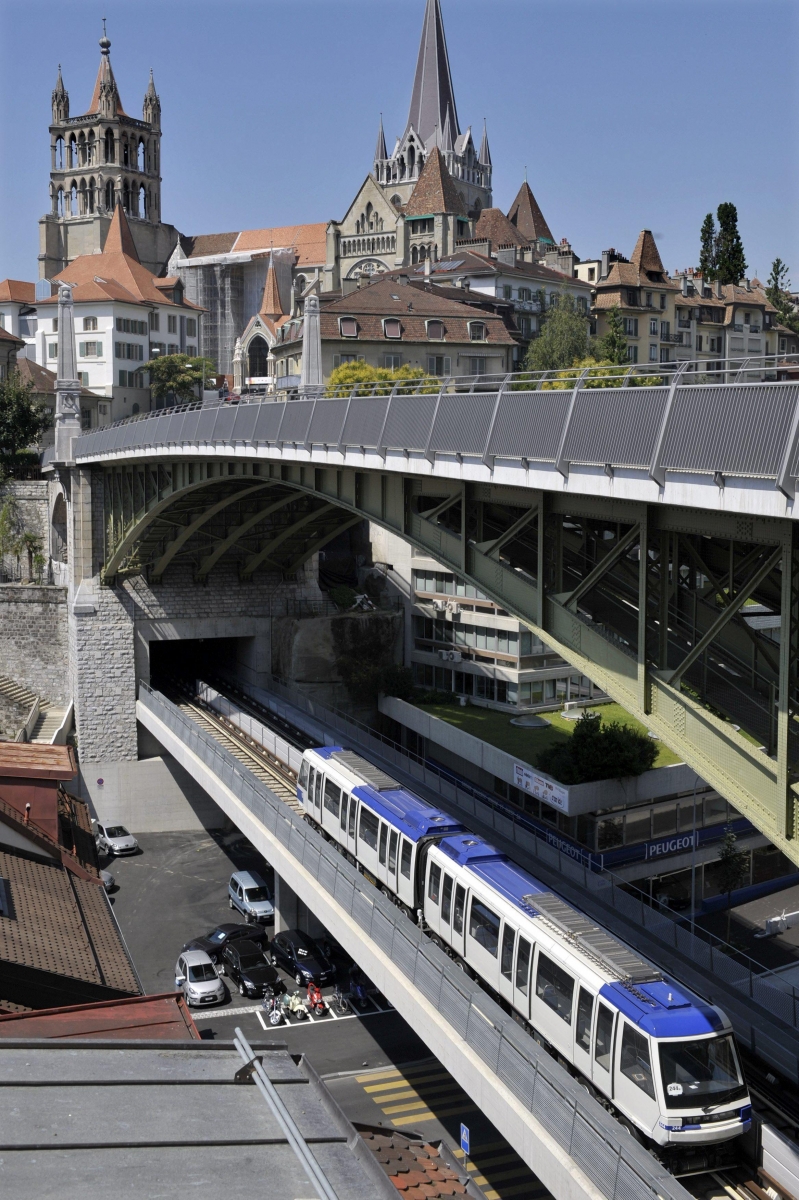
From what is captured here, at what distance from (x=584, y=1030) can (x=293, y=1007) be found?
15.5 meters

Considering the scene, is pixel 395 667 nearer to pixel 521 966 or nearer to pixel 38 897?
pixel 38 897

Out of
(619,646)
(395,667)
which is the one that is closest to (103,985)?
(619,646)

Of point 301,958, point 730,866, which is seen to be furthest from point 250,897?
point 730,866

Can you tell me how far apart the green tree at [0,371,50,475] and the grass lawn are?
104 ft

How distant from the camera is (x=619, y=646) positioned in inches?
631

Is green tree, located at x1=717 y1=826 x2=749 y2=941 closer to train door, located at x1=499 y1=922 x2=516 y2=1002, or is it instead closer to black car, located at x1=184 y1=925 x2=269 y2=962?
black car, located at x1=184 y1=925 x2=269 y2=962

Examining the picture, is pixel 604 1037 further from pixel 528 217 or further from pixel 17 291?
pixel 528 217

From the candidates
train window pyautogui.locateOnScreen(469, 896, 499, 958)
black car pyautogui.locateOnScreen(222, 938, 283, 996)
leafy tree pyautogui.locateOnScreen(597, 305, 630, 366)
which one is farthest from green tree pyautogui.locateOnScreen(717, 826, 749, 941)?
leafy tree pyautogui.locateOnScreen(597, 305, 630, 366)

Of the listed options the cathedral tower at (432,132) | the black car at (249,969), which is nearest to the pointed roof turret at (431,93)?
the cathedral tower at (432,132)

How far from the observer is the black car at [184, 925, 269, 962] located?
1320 inches

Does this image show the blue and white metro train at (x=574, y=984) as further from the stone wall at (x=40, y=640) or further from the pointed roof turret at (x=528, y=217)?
the pointed roof turret at (x=528, y=217)

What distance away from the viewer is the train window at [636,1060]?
15133 mm

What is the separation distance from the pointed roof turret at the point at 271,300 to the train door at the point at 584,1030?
315 feet

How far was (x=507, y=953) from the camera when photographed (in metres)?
18.7
